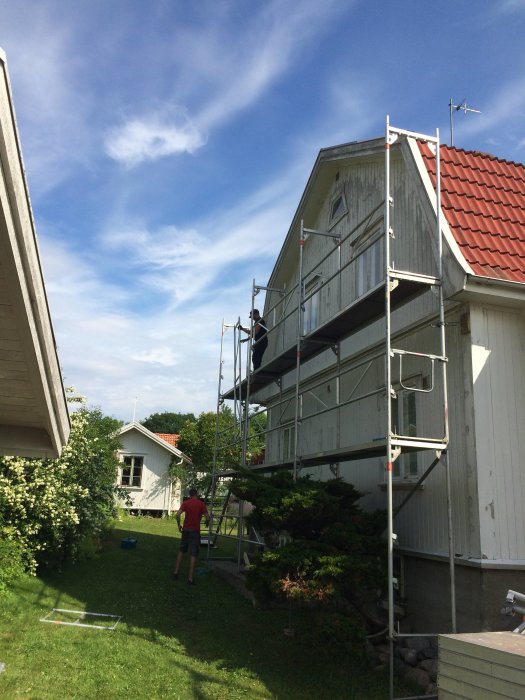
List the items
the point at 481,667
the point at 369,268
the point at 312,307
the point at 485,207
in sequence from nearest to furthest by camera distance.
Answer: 1. the point at 481,667
2. the point at 485,207
3. the point at 369,268
4. the point at 312,307

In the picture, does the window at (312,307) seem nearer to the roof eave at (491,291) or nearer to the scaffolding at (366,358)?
the scaffolding at (366,358)

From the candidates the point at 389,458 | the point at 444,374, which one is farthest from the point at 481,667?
the point at 444,374

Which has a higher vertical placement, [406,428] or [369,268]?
[369,268]

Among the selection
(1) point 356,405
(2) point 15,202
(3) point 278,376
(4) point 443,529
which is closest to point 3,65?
(2) point 15,202

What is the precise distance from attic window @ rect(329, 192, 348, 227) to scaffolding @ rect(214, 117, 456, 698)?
24cm

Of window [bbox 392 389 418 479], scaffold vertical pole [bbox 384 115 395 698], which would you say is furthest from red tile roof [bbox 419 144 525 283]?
window [bbox 392 389 418 479]

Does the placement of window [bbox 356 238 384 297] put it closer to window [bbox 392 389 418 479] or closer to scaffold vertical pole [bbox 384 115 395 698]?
window [bbox 392 389 418 479]

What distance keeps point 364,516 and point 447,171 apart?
15.9 feet

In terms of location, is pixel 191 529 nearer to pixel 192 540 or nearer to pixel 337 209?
pixel 192 540

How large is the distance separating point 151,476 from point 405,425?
900 inches

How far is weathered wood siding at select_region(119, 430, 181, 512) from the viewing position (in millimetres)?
28859

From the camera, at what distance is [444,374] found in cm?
673

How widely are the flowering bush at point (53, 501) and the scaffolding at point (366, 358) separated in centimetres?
298

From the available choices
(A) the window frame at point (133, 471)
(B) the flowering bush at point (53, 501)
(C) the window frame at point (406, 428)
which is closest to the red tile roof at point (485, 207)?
(C) the window frame at point (406, 428)
